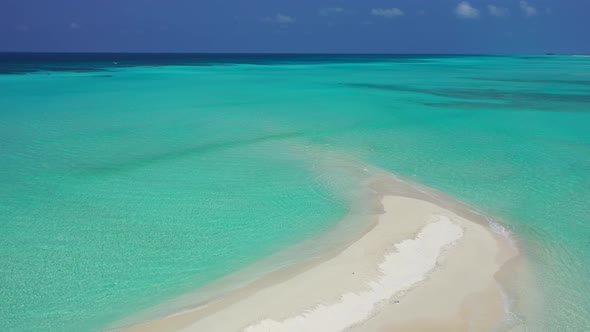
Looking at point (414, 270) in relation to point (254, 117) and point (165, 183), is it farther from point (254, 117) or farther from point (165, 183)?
point (254, 117)

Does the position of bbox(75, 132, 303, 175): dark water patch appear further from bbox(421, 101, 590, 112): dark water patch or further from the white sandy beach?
bbox(421, 101, 590, 112): dark water patch

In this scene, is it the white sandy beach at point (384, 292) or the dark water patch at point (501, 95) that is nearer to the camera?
the white sandy beach at point (384, 292)

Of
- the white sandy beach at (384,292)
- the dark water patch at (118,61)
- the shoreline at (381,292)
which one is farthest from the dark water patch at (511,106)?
the dark water patch at (118,61)

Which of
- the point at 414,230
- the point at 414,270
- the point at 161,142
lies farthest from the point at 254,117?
the point at 414,270

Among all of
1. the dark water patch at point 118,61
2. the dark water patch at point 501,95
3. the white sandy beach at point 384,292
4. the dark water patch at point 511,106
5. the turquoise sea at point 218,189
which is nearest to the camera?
the white sandy beach at point 384,292

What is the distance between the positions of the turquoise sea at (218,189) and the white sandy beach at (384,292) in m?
0.64

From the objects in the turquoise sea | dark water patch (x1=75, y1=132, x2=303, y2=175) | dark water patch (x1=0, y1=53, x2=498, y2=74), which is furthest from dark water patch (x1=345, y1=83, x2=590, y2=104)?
dark water patch (x1=0, y1=53, x2=498, y2=74)

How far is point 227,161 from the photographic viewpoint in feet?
41.1

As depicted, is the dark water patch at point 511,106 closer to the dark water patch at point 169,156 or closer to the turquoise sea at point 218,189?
the turquoise sea at point 218,189

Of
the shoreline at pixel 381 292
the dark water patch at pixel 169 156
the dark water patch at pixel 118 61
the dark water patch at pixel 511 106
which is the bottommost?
→ the dark water patch at pixel 118 61

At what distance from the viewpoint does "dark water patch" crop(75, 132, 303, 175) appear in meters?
11.5

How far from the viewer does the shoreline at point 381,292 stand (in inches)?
214

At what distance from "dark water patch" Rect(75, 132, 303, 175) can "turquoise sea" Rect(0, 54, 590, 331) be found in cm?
7

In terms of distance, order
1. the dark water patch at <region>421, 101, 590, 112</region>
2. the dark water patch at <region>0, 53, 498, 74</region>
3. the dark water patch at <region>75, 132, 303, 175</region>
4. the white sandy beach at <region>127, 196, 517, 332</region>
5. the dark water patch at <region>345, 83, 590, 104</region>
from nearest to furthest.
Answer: the white sandy beach at <region>127, 196, 517, 332</region>, the dark water patch at <region>75, 132, 303, 175</region>, the dark water patch at <region>421, 101, 590, 112</region>, the dark water patch at <region>345, 83, 590, 104</region>, the dark water patch at <region>0, 53, 498, 74</region>
